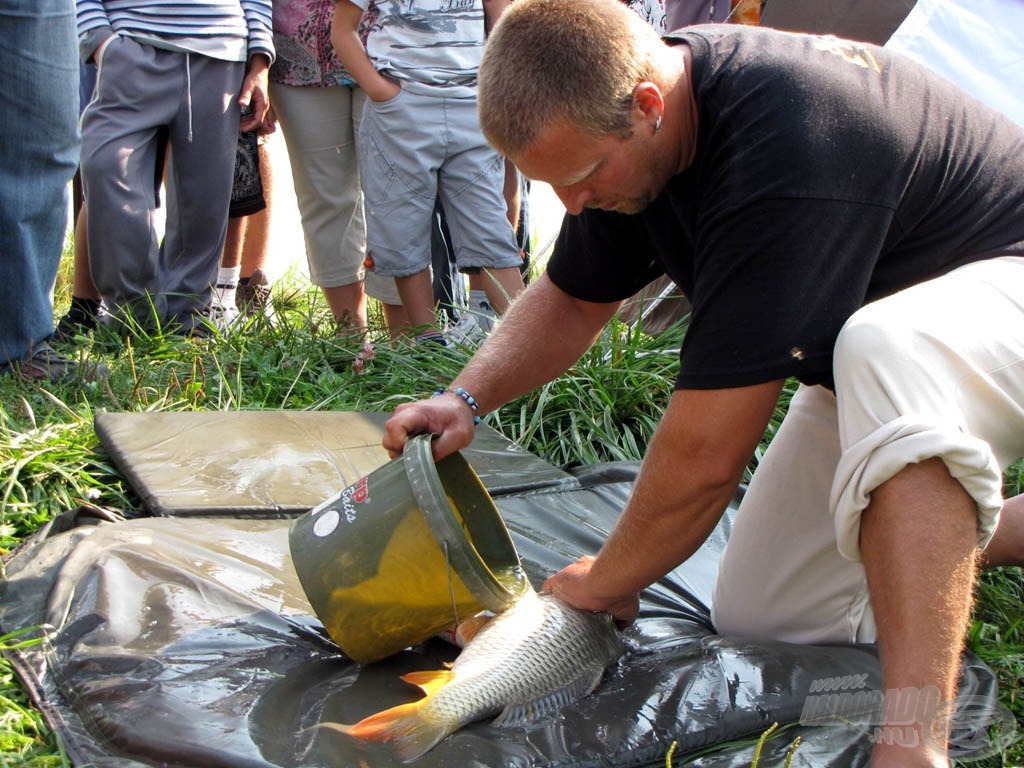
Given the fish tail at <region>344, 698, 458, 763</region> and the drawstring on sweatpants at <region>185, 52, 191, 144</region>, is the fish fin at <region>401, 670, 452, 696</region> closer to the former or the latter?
→ the fish tail at <region>344, 698, 458, 763</region>

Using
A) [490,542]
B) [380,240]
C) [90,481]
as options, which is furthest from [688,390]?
[380,240]

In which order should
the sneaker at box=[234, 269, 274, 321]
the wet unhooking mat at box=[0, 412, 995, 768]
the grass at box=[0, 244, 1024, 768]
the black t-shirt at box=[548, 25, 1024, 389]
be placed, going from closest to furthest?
the black t-shirt at box=[548, 25, 1024, 389]
the wet unhooking mat at box=[0, 412, 995, 768]
the grass at box=[0, 244, 1024, 768]
the sneaker at box=[234, 269, 274, 321]

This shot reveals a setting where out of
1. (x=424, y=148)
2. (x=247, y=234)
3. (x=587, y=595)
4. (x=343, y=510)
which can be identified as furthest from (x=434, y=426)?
(x=247, y=234)

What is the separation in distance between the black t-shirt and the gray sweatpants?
277 centimetres

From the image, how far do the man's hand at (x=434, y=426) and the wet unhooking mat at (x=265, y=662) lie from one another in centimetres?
45

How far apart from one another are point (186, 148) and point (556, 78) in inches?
117

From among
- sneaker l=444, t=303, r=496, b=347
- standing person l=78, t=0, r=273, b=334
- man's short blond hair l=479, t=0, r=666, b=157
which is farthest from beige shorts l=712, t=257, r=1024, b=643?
standing person l=78, t=0, r=273, b=334

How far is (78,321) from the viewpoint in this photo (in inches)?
192

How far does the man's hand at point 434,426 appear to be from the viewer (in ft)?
8.20

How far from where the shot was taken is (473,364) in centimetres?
279

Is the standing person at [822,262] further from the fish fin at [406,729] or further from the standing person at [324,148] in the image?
the standing person at [324,148]

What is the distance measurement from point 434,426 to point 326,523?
0.33m

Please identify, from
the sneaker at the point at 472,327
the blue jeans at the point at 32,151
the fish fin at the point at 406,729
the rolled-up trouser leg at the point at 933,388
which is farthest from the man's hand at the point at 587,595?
the blue jeans at the point at 32,151

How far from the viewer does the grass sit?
303 centimetres
